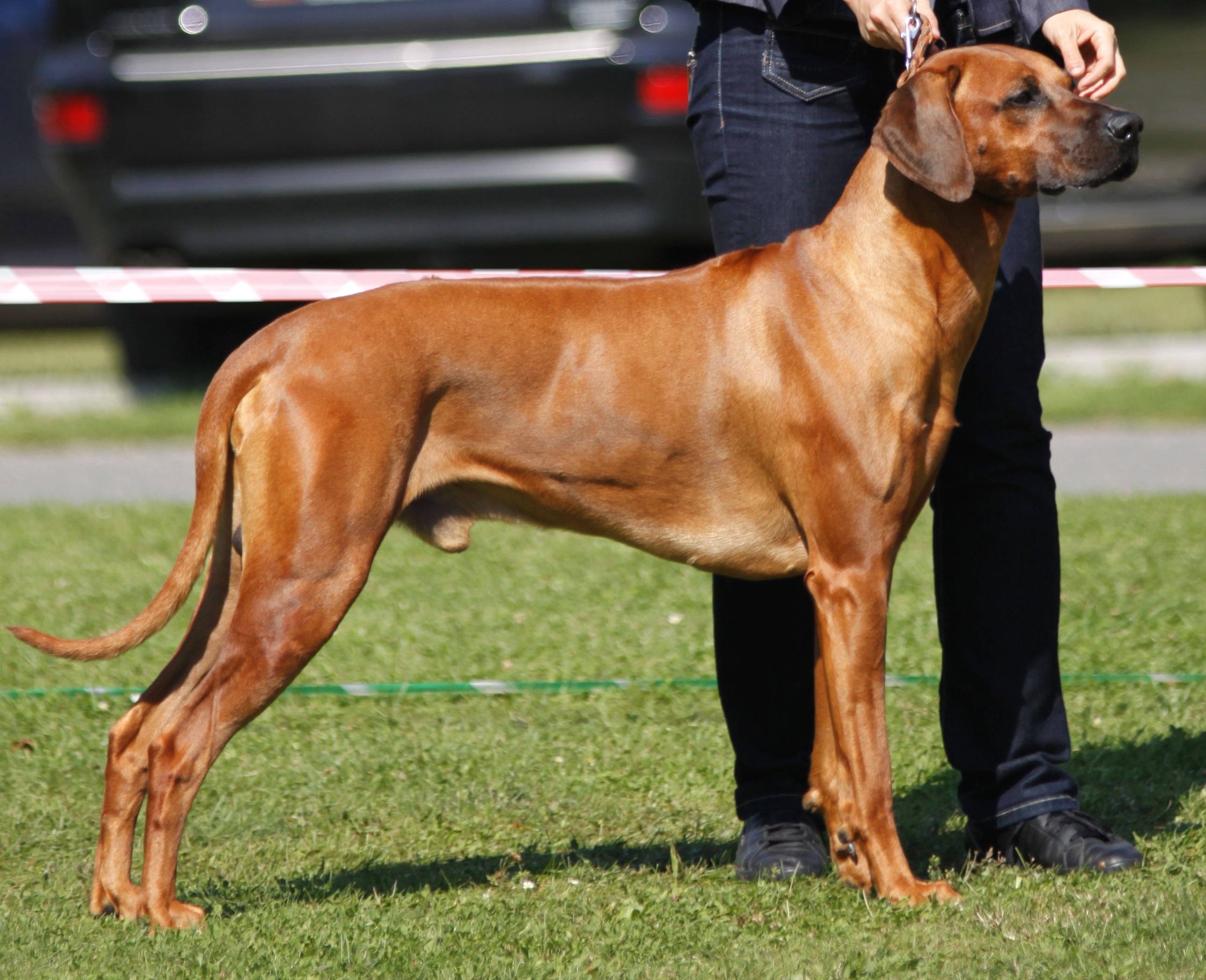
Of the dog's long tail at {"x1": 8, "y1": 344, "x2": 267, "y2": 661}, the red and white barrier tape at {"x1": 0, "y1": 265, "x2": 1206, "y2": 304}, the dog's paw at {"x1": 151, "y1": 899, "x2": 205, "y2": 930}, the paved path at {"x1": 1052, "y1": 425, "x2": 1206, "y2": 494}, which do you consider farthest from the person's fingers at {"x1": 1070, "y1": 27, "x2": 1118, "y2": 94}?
the paved path at {"x1": 1052, "y1": 425, "x2": 1206, "y2": 494}

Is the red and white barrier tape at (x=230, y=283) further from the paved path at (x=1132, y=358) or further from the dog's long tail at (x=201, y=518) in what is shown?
the paved path at (x=1132, y=358)

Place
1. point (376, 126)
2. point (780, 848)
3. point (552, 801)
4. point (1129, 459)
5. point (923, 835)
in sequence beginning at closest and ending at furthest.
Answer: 1. point (780, 848)
2. point (923, 835)
3. point (552, 801)
4. point (1129, 459)
5. point (376, 126)

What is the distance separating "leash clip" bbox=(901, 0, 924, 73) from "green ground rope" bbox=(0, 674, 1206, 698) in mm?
2156

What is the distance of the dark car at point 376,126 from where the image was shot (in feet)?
26.2

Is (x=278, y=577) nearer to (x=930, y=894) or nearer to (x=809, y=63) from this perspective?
(x=930, y=894)

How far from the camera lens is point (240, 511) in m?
3.06

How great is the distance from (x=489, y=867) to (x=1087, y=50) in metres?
2.34

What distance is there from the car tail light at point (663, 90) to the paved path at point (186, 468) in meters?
2.75

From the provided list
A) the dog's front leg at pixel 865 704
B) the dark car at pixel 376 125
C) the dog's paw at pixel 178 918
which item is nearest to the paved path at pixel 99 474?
the dark car at pixel 376 125

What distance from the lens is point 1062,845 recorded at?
3234mm

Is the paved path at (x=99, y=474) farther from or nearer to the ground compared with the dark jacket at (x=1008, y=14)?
nearer to the ground

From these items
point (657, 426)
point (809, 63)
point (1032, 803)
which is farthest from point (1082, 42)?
point (1032, 803)

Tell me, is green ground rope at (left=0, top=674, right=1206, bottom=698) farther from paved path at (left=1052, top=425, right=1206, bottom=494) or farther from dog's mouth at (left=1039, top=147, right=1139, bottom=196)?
paved path at (left=1052, top=425, right=1206, bottom=494)

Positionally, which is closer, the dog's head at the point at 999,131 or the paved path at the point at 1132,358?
the dog's head at the point at 999,131
